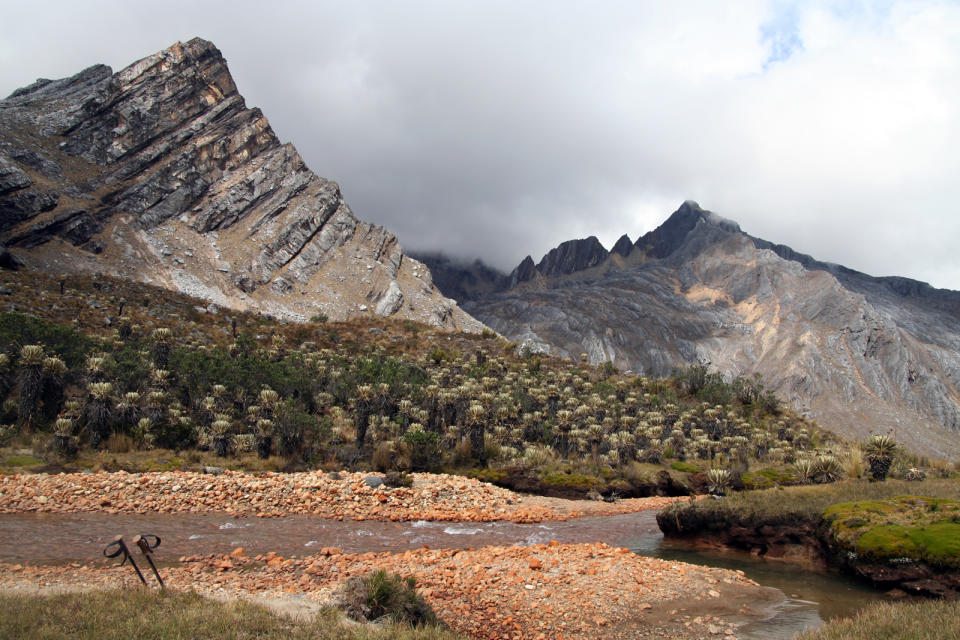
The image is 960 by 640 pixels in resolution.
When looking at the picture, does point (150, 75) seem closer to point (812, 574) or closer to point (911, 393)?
point (812, 574)

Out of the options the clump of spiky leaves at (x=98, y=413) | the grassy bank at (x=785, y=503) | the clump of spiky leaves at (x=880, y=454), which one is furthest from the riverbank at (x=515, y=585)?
the clump of spiky leaves at (x=98, y=413)

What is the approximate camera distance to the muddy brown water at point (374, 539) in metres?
12.0

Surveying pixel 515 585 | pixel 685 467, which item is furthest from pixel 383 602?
pixel 685 467

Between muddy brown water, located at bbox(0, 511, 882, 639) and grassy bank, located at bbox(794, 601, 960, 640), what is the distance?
138cm

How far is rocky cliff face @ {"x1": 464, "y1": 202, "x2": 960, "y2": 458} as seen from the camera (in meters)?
108

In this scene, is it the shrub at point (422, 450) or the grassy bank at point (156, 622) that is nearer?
the grassy bank at point (156, 622)

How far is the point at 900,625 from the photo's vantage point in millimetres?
8289

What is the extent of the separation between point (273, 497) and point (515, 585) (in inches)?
492

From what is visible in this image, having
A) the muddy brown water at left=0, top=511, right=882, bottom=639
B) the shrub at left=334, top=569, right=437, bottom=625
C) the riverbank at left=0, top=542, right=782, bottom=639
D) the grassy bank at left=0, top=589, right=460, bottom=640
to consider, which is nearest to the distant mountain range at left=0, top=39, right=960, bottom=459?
the muddy brown water at left=0, top=511, right=882, bottom=639

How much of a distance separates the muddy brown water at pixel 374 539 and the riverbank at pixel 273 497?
758mm

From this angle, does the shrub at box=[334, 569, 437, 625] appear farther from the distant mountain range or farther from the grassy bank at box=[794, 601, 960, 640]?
the distant mountain range

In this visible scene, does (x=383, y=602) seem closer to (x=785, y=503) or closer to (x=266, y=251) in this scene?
(x=785, y=503)

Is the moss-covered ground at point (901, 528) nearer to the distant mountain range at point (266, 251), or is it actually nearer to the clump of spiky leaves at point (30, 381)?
the clump of spiky leaves at point (30, 381)

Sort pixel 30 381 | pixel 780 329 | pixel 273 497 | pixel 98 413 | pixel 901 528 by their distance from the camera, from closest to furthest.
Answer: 1. pixel 901 528
2. pixel 273 497
3. pixel 98 413
4. pixel 30 381
5. pixel 780 329
